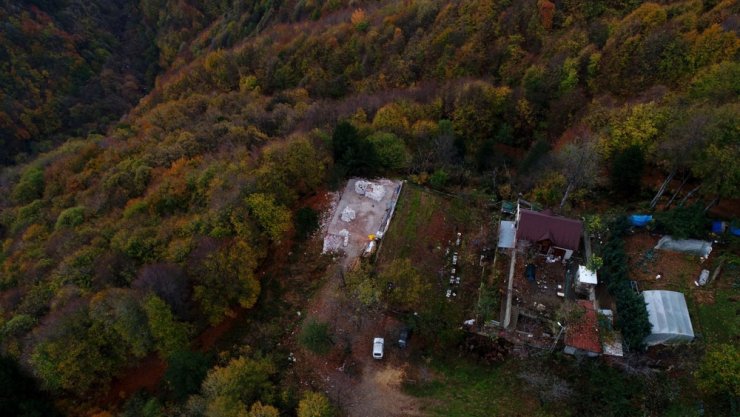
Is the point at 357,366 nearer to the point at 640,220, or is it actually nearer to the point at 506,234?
the point at 506,234

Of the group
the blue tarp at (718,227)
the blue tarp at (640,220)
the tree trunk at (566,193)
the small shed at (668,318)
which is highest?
the tree trunk at (566,193)

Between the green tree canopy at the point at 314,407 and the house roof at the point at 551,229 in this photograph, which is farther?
the house roof at the point at 551,229

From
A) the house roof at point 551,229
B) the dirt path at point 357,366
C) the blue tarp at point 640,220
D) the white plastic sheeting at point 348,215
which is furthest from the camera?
the white plastic sheeting at point 348,215

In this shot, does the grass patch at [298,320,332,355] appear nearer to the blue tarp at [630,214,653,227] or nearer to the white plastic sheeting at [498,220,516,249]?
the white plastic sheeting at [498,220,516,249]

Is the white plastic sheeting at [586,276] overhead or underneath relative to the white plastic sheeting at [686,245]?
underneath

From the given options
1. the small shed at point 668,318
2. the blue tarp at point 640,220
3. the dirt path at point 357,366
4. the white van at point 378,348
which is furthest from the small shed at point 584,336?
the white van at point 378,348

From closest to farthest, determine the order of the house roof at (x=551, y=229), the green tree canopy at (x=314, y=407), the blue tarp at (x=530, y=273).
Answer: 1. the green tree canopy at (x=314, y=407)
2. the house roof at (x=551, y=229)
3. the blue tarp at (x=530, y=273)

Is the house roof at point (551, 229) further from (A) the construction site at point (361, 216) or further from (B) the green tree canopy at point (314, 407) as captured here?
(B) the green tree canopy at point (314, 407)

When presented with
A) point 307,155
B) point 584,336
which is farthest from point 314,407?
point 307,155
